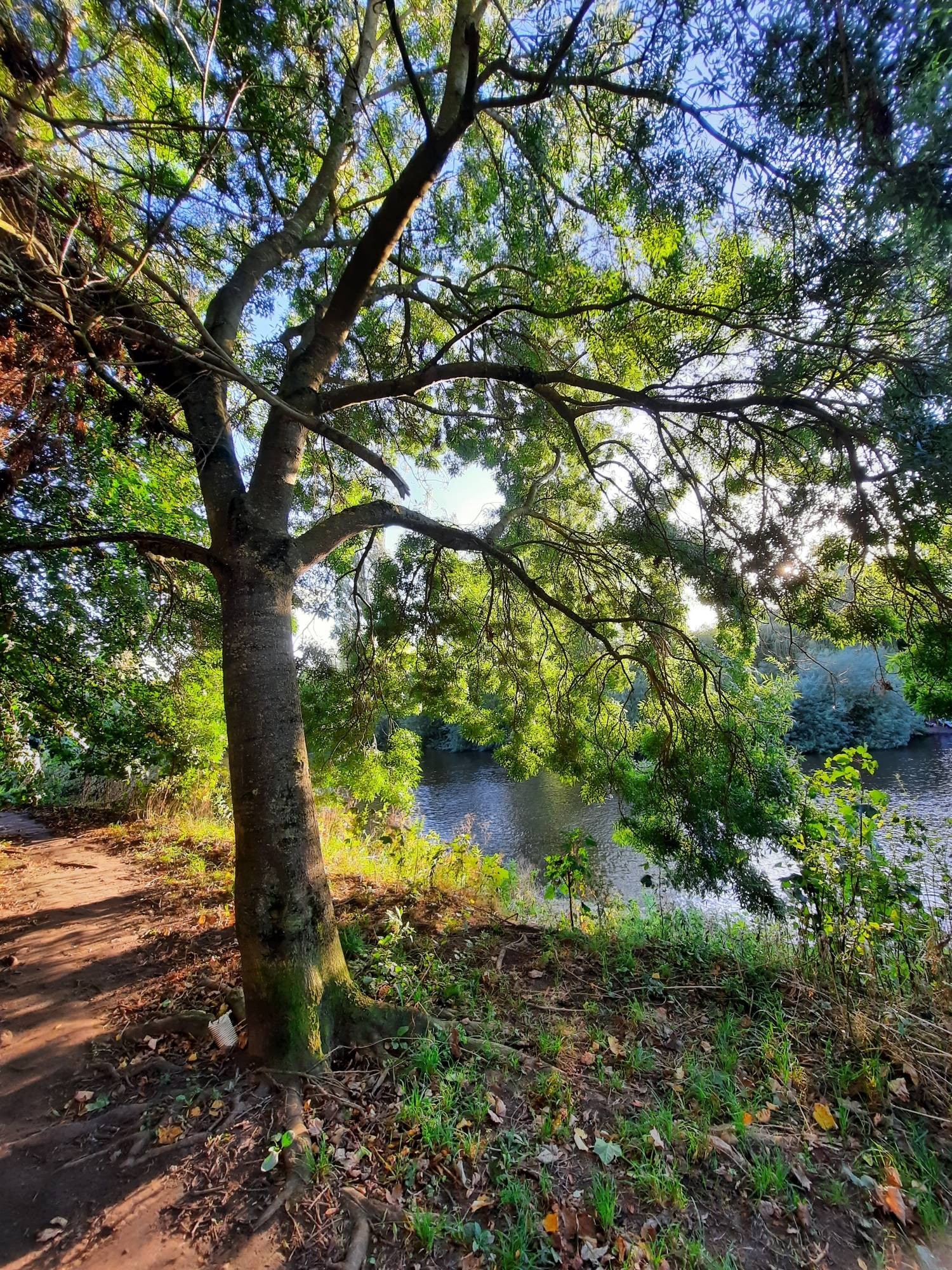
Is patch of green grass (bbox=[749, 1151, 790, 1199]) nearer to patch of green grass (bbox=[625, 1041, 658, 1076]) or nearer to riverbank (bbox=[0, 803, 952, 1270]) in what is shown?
riverbank (bbox=[0, 803, 952, 1270])

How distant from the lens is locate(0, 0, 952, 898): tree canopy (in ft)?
4.69

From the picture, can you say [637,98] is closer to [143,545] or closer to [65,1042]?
[143,545]

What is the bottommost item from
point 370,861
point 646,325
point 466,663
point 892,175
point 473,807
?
point 473,807

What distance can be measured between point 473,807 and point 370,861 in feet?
30.7

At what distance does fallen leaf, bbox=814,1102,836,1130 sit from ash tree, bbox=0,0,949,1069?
1227mm

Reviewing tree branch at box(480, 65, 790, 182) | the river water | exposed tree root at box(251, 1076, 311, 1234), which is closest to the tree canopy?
tree branch at box(480, 65, 790, 182)

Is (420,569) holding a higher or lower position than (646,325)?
lower

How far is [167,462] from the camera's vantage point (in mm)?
5094

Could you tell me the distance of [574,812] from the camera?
13180 mm

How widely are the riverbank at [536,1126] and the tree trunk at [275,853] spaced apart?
240 millimetres

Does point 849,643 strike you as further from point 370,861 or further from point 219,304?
Result: point 370,861

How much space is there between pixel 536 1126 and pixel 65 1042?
2.31m

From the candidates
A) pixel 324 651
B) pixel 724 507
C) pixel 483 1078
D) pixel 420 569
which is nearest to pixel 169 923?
pixel 324 651

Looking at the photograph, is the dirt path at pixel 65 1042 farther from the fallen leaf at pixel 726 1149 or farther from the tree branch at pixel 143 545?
the tree branch at pixel 143 545
